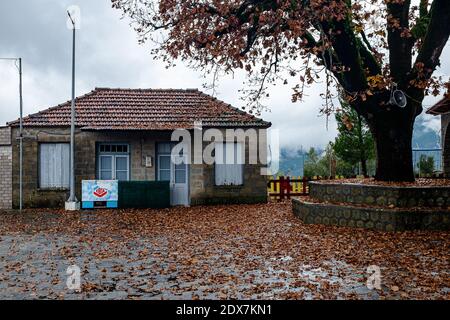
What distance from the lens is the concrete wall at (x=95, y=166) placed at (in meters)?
22.2

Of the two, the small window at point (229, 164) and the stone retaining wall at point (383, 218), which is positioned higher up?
the small window at point (229, 164)

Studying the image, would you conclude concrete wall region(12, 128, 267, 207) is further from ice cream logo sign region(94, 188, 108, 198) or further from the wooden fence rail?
the wooden fence rail

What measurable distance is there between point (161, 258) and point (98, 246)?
2.33m

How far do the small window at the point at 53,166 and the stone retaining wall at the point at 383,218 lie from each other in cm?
1322

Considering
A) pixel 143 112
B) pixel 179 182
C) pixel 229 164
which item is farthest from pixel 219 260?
pixel 143 112

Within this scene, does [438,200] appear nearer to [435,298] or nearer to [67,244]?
[435,298]

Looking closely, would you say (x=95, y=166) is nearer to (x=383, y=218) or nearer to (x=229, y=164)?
(x=229, y=164)

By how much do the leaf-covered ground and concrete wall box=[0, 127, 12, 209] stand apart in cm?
734

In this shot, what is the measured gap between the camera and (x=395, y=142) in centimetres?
1415

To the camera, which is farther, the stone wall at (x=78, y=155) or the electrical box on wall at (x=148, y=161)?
the electrical box on wall at (x=148, y=161)

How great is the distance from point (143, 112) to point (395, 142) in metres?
13.4

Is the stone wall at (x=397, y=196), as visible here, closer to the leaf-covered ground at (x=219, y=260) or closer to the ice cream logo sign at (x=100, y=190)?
the leaf-covered ground at (x=219, y=260)

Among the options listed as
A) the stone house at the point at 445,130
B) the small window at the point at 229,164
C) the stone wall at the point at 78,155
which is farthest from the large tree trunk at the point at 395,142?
the stone wall at the point at 78,155
